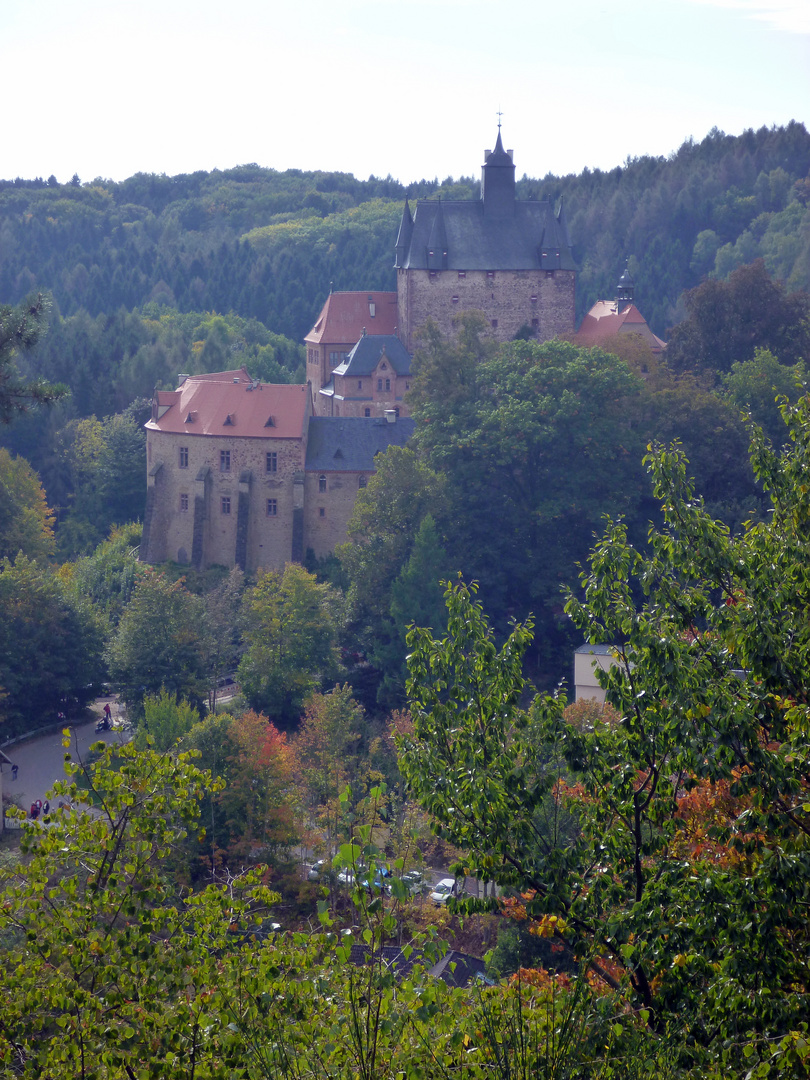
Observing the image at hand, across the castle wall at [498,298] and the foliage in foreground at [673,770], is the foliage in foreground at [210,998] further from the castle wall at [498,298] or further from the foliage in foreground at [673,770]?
the castle wall at [498,298]

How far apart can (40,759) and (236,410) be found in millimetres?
20038

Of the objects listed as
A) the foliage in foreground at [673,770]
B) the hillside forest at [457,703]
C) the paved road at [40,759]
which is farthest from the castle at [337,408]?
the foliage in foreground at [673,770]

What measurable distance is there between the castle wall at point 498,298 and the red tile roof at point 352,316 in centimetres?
461

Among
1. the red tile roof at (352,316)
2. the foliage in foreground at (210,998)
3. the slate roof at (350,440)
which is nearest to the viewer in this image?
the foliage in foreground at (210,998)

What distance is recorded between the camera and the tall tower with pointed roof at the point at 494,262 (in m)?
59.6

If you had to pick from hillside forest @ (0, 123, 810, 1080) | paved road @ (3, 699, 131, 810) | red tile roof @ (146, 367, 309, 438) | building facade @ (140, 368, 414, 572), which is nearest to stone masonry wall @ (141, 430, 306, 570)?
building facade @ (140, 368, 414, 572)

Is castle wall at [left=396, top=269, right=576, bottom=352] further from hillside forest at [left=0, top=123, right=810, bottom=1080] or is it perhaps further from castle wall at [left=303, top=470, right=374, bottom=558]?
castle wall at [left=303, top=470, right=374, bottom=558]

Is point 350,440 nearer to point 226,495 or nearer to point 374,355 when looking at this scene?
point 226,495

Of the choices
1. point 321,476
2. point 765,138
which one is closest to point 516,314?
point 321,476

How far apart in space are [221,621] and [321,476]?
9.70 metres

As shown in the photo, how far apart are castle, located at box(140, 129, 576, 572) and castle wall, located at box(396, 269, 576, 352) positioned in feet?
0.18

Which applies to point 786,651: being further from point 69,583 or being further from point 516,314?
point 516,314

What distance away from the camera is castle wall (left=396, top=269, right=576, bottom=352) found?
5966cm

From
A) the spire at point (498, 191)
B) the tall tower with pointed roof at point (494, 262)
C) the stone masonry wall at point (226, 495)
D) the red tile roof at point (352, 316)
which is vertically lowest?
the stone masonry wall at point (226, 495)
